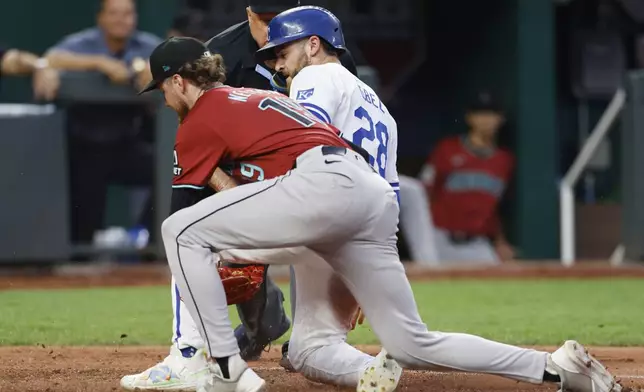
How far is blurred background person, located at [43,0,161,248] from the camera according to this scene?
9.13 meters

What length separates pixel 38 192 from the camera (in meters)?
8.91

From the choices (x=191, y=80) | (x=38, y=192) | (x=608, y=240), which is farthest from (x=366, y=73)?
(x=191, y=80)

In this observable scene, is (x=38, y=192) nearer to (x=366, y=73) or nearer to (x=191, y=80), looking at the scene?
(x=366, y=73)

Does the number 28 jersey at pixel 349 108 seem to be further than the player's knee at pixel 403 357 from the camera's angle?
Yes

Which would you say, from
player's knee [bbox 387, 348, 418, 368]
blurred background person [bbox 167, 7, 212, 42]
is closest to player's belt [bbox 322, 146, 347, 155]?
player's knee [bbox 387, 348, 418, 368]

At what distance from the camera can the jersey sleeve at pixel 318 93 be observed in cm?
414

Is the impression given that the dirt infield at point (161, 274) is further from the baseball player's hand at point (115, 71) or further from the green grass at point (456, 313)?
the baseball player's hand at point (115, 71)

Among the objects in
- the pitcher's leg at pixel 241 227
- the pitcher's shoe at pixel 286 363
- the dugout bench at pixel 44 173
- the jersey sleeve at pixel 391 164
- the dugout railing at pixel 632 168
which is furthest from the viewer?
the dugout railing at pixel 632 168

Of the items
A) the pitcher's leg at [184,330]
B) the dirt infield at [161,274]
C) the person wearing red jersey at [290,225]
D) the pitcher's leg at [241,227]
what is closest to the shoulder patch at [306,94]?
the person wearing red jersey at [290,225]

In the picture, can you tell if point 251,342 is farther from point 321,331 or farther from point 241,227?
point 241,227

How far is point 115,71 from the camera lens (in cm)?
902

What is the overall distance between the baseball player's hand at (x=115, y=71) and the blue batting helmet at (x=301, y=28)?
15.6 ft

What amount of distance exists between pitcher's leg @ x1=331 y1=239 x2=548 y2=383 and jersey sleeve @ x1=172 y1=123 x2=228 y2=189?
1.57 feet

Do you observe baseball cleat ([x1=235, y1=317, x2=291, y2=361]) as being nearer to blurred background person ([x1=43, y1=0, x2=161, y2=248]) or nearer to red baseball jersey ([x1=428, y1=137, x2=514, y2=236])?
blurred background person ([x1=43, y1=0, x2=161, y2=248])
